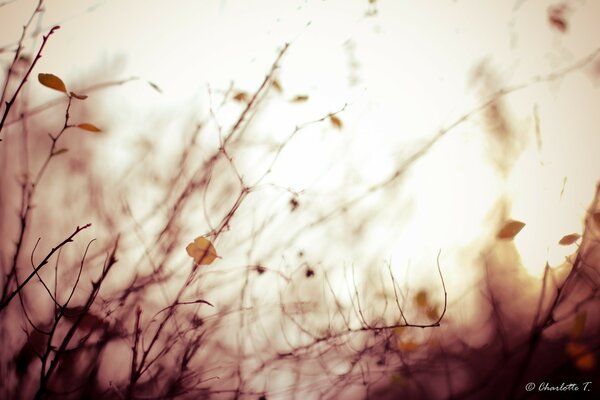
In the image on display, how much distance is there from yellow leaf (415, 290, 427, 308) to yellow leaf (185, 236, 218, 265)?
126 cm

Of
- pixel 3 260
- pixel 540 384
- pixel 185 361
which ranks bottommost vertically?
pixel 540 384

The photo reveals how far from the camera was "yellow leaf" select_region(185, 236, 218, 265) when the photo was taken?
4.83 feet

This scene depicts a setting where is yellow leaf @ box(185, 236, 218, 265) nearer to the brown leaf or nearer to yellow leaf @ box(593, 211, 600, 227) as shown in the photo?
the brown leaf

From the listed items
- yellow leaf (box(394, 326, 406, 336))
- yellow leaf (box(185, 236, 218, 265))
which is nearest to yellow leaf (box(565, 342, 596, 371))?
yellow leaf (box(394, 326, 406, 336))

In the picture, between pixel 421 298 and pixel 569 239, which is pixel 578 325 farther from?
pixel 421 298

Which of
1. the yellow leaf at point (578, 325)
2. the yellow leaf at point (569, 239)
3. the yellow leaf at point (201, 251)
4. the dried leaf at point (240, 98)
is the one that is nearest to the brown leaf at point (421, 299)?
the yellow leaf at point (569, 239)

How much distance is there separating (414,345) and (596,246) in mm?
1337

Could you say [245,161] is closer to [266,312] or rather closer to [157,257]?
[157,257]

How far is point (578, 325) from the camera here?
6.77 feet

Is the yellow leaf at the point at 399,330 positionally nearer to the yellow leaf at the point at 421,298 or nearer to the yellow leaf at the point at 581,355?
the yellow leaf at the point at 421,298

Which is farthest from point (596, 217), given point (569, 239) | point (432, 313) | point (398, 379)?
point (398, 379)

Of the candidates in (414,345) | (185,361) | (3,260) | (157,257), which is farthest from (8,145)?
(414,345)

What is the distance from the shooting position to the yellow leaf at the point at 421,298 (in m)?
1.89

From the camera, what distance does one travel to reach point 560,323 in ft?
6.80
